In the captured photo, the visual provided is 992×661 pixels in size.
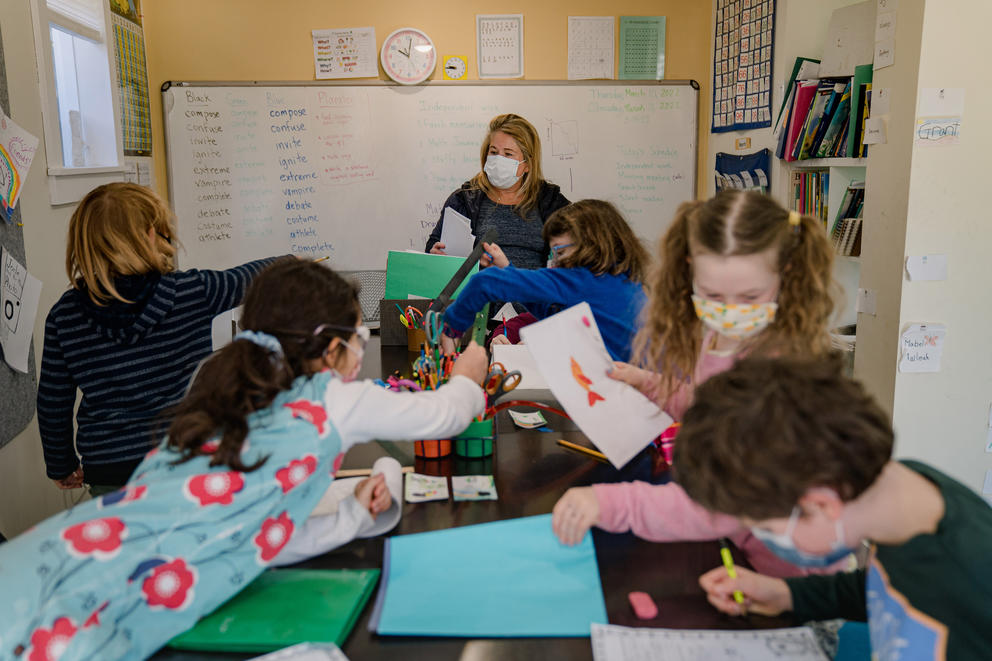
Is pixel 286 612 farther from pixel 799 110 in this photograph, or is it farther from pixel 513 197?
pixel 799 110

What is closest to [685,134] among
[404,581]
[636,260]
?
[636,260]

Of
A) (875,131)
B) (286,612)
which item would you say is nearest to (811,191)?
(875,131)

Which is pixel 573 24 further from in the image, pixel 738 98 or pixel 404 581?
pixel 404 581

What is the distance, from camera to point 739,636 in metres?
0.88

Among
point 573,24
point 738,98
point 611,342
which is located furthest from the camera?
point 573,24

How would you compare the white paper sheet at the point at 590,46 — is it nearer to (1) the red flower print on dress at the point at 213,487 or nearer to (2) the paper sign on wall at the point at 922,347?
(2) the paper sign on wall at the point at 922,347

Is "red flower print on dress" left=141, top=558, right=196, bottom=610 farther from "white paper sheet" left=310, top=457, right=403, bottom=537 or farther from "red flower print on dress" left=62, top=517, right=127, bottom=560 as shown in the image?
"white paper sheet" left=310, top=457, right=403, bottom=537

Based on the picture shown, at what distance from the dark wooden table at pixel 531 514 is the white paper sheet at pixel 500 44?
2849 millimetres

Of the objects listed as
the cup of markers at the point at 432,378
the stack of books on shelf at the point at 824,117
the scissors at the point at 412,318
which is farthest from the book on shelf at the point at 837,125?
the cup of markers at the point at 432,378

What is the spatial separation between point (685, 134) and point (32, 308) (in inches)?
126

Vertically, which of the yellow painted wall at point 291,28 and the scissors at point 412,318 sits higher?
the yellow painted wall at point 291,28

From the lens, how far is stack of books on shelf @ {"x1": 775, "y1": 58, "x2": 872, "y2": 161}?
296cm

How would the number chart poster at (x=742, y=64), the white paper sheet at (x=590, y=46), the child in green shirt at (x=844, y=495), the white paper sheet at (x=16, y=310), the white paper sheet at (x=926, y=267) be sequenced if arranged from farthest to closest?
the white paper sheet at (x=590, y=46)
the number chart poster at (x=742, y=64)
the white paper sheet at (x=926, y=267)
the white paper sheet at (x=16, y=310)
the child in green shirt at (x=844, y=495)

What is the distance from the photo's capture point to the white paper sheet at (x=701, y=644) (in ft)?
2.76
